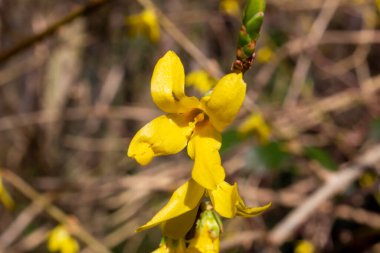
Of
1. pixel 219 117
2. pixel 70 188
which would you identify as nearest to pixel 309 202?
pixel 70 188

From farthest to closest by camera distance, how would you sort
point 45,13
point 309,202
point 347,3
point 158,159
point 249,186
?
point 158,159
point 45,13
point 347,3
point 249,186
point 309,202

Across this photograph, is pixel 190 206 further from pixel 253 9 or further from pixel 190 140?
pixel 253 9

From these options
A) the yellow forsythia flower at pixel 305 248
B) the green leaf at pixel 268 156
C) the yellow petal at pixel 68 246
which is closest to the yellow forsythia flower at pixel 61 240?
the yellow petal at pixel 68 246

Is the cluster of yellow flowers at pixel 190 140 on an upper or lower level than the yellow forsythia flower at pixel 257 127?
lower

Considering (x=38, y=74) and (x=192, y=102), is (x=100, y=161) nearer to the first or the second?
(x=38, y=74)

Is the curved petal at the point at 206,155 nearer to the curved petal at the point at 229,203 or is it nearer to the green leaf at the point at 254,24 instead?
the curved petal at the point at 229,203

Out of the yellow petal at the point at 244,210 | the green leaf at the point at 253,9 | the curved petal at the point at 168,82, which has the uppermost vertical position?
the curved petal at the point at 168,82

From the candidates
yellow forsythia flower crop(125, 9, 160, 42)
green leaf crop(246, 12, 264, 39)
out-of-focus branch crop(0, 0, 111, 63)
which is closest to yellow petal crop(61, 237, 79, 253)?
out-of-focus branch crop(0, 0, 111, 63)
